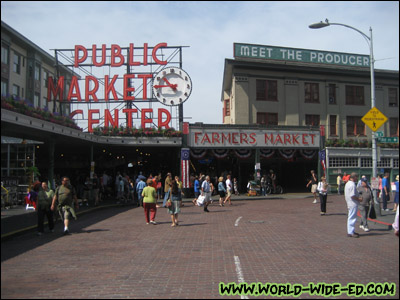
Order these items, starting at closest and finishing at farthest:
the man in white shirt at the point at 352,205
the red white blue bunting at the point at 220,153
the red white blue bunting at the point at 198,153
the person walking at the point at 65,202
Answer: the man in white shirt at the point at 352,205, the person walking at the point at 65,202, the red white blue bunting at the point at 198,153, the red white blue bunting at the point at 220,153

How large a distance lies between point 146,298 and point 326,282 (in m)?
3.02

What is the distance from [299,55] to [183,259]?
101 ft

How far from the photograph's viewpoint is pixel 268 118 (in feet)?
107

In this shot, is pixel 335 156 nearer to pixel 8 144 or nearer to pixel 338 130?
pixel 338 130

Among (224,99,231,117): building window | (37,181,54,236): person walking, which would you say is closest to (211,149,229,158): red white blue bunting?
(224,99,231,117): building window

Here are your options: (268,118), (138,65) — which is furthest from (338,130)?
(138,65)

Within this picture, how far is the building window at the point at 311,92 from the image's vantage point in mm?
33406

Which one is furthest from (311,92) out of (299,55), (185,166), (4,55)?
(4,55)

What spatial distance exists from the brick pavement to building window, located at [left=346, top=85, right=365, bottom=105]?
2427 cm

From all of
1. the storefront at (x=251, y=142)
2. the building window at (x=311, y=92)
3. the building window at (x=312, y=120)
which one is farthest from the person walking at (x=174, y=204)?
the building window at (x=311, y=92)

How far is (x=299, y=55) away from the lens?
113ft

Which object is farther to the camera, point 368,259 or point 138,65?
point 138,65

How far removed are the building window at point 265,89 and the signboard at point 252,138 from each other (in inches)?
192

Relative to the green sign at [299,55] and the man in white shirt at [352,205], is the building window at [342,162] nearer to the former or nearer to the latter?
the green sign at [299,55]
